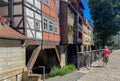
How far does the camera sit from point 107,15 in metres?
46.7

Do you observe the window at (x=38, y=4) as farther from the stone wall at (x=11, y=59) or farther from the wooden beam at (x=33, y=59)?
the stone wall at (x=11, y=59)

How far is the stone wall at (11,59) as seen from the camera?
12.1 meters

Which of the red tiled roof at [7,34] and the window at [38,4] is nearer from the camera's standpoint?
the red tiled roof at [7,34]

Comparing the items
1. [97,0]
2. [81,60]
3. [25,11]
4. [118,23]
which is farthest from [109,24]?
[25,11]

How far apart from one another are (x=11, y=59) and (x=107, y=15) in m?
36.5

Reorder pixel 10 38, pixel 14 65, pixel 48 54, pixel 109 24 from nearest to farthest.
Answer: pixel 10 38 < pixel 14 65 < pixel 48 54 < pixel 109 24

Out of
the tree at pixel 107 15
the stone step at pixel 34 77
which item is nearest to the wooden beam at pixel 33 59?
the stone step at pixel 34 77

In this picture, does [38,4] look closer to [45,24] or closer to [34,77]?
[45,24]

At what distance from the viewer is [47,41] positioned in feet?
62.1

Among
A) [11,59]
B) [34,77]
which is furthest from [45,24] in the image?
[11,59]

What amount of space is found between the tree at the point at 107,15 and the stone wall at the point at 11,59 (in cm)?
3485

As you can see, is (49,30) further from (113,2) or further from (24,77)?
(113,2)

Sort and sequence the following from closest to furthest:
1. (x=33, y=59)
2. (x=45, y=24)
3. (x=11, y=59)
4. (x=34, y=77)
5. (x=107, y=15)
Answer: (x=11, y=59), (x=34, y=77), (x=33, y=59), (x=45, y=24), (x=107, y=15)

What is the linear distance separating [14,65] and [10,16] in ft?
11.2
